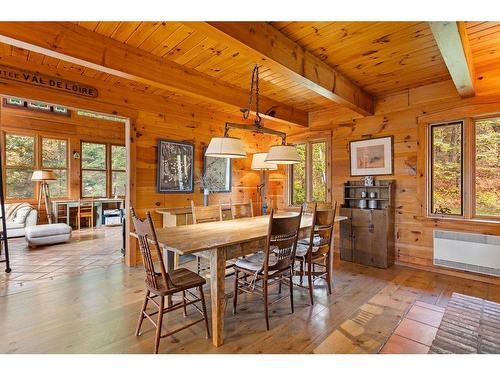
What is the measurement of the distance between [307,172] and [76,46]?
3969 mm

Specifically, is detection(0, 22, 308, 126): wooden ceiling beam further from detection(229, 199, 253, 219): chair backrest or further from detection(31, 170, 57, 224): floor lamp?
detection(31, 170, 57, 224): floor lamp

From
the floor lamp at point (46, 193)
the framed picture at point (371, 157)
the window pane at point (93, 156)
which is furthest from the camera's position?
the window pane at point (93, 156)

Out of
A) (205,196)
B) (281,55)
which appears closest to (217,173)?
(205,196)

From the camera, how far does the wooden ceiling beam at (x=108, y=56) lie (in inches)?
80.7

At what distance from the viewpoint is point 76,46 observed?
2.27m

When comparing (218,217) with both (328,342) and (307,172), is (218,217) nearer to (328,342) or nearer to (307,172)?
(328,342)

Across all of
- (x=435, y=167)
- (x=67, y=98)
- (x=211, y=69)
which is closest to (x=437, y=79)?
(x=435, y=167)

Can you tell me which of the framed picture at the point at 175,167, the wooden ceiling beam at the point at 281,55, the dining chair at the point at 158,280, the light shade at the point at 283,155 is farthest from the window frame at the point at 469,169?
the framed picture at the point at 175,167

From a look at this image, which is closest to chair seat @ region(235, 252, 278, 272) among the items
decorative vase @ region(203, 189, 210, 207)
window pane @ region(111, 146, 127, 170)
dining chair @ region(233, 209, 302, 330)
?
dining chair @ region(233, 209, 302, 330)

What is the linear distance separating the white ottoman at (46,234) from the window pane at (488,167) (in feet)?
22.8

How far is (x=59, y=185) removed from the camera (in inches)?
275

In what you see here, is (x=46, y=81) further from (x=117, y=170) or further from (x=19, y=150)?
(x=117, y=170)

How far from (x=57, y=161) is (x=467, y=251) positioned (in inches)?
347

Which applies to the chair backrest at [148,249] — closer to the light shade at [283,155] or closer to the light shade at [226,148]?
the light shade at [226,148]
